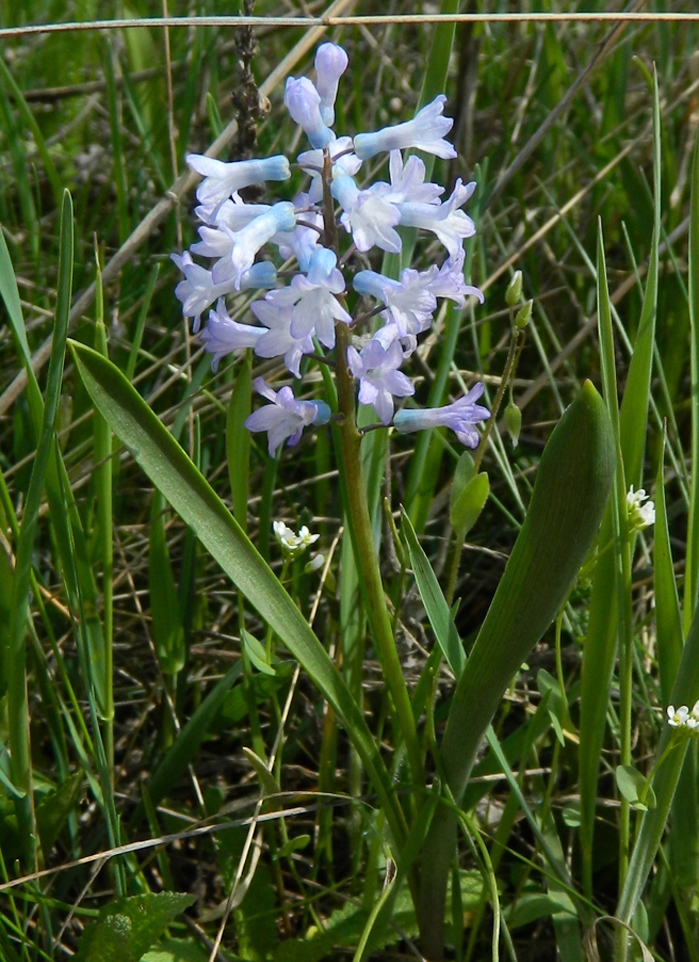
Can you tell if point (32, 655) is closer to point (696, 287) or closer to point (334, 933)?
point (334, 933)

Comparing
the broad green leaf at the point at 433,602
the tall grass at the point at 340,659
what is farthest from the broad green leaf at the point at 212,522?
the broad green leaf at the point at 433,602

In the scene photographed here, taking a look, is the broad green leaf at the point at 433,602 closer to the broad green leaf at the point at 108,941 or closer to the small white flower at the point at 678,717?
the small white flower at the point at 678,717

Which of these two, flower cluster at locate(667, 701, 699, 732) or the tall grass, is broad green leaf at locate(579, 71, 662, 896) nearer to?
the tall grass

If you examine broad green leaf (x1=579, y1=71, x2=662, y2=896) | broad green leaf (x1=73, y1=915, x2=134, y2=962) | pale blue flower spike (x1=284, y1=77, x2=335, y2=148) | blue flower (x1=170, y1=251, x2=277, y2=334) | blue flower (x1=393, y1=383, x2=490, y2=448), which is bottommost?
broad green leaf (x1=73, y1=915, x2=134, y2=962)

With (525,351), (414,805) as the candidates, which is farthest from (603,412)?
(525,351)

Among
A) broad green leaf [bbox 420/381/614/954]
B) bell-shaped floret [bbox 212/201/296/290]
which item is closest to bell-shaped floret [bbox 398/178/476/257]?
bell-shaped floret [bbox 212/201/296/290]

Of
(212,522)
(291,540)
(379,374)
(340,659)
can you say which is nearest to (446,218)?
(379,374)

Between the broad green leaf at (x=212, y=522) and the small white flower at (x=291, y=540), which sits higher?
the broad green leaf at (x=212, y=522)
